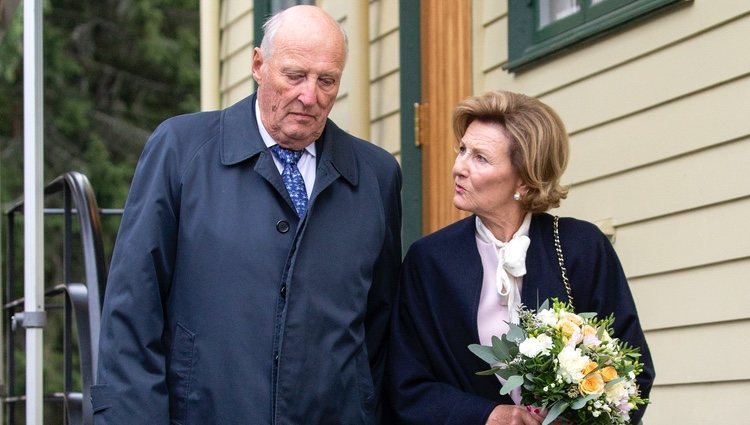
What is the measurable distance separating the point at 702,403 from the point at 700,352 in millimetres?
180

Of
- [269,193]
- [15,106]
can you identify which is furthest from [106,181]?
[269,193]

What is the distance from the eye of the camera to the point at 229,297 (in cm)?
380

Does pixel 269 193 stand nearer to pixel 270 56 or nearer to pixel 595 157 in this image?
pixel 270 56

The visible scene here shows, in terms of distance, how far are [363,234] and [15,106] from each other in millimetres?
21995

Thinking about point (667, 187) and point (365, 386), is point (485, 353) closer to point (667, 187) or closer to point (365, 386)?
point (365, 386)

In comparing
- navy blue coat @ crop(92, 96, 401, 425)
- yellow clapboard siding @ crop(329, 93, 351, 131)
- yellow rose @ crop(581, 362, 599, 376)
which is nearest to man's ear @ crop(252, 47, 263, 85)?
navy blue coat @ crop(92, 96, 401, 425)

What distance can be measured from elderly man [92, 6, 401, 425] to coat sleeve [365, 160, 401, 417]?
0.31 feet

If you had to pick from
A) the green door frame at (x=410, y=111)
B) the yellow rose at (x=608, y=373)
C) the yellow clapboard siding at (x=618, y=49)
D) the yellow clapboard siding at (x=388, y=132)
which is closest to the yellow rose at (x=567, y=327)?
the yellow rose at (x=608, y=373)

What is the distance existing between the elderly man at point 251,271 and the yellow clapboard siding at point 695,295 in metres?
1.51

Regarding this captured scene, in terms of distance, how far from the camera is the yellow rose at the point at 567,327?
11.9 feet

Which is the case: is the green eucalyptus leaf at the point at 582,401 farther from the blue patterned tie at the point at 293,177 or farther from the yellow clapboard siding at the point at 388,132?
the yellow clapboard siding at the point at 388,132

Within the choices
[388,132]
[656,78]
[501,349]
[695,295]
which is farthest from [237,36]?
[501,349]

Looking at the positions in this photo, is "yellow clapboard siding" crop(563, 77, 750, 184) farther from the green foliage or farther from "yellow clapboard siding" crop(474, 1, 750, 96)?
the green foliage

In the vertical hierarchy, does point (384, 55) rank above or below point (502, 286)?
above
